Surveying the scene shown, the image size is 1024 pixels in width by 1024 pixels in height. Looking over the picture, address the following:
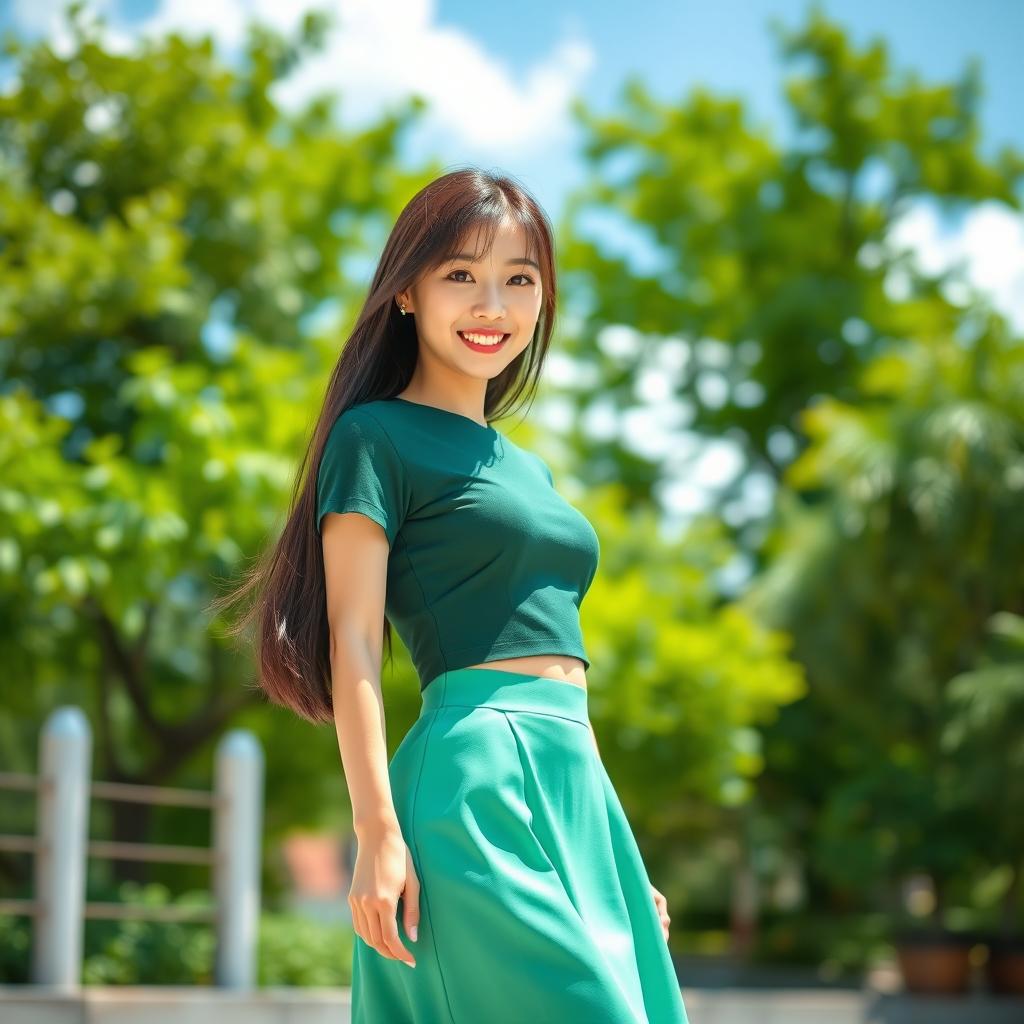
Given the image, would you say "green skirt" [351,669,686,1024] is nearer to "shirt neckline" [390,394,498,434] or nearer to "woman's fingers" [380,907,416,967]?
"woman's fingers" [380,907,416,967]

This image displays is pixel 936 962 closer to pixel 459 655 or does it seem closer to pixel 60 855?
pixel 60 855

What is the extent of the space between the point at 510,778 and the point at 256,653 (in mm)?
461

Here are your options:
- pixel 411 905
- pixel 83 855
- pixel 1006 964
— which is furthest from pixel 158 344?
pixel 411 905

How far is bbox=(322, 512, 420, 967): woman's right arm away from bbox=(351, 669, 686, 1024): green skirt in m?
0.04

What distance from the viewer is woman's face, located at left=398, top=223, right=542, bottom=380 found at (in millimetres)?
2336

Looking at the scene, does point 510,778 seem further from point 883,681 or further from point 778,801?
point 778,801

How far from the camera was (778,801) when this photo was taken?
18516mm

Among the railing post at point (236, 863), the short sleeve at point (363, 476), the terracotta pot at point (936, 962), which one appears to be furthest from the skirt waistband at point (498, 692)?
the terracotta pot at point (936, 962)

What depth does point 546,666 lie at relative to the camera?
221 cm

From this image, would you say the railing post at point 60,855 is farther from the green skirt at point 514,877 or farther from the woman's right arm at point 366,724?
the woman's right arm at point 366,724

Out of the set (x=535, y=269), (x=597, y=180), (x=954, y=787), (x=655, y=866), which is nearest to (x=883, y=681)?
(x=954, y=787)

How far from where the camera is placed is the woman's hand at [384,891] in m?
1.95

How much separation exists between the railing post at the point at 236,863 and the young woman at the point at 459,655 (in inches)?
227

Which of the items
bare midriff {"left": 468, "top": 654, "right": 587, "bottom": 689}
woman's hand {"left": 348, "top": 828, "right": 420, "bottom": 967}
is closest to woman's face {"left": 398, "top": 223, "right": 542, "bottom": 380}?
bare midriff {"left": 468, "top": 654, "right": 587, "bottom": 689}
